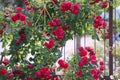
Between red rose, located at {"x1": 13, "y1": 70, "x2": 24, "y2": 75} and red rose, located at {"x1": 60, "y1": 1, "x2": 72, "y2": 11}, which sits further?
red rose, located at {"x1": 13, "y1": 70, "x2": 24, "y2": 75}

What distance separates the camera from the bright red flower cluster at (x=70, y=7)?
299 centimetres

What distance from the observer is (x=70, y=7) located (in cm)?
300

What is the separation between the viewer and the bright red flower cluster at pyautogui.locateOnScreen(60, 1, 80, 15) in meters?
2.99

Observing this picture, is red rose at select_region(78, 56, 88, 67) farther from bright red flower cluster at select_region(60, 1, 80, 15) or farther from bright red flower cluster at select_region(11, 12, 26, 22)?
bright red flower cluster at select_region(11, 12, 26, 22)

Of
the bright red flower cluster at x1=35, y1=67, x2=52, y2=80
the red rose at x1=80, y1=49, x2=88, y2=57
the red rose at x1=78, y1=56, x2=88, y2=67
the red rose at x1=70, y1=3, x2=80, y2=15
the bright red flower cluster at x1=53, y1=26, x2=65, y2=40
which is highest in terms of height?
the red rose at x1=70, y1=3, x2=80, y2=15

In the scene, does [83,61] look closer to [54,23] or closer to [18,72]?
[54,23]

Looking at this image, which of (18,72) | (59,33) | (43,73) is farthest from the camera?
(18,72)

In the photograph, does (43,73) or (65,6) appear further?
(65,6)

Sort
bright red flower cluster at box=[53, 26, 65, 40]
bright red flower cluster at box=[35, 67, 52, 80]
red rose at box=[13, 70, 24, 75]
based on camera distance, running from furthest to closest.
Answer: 1. red rose at box=[13, 70, 24, 75]
2. bright red flower cluster at box=[53, 26, 65, 40]
3. bright red flower cluster at box=[35, 67, 52, 80]

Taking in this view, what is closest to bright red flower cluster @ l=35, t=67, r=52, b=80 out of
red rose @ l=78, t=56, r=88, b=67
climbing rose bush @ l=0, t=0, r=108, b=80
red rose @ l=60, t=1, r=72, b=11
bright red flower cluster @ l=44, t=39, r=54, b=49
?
climbing rose bush @ l=0, t=0, r=108, b=80

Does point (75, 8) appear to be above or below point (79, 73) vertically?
above

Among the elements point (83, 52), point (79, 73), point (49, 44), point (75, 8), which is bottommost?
point (79, 73)

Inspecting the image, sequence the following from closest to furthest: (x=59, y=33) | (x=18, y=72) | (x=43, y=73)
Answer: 1. (x=43, y=73)
2. (x=59, y=33)
3. (x=18, y=72)

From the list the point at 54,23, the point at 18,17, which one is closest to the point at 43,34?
the point at 54,23
